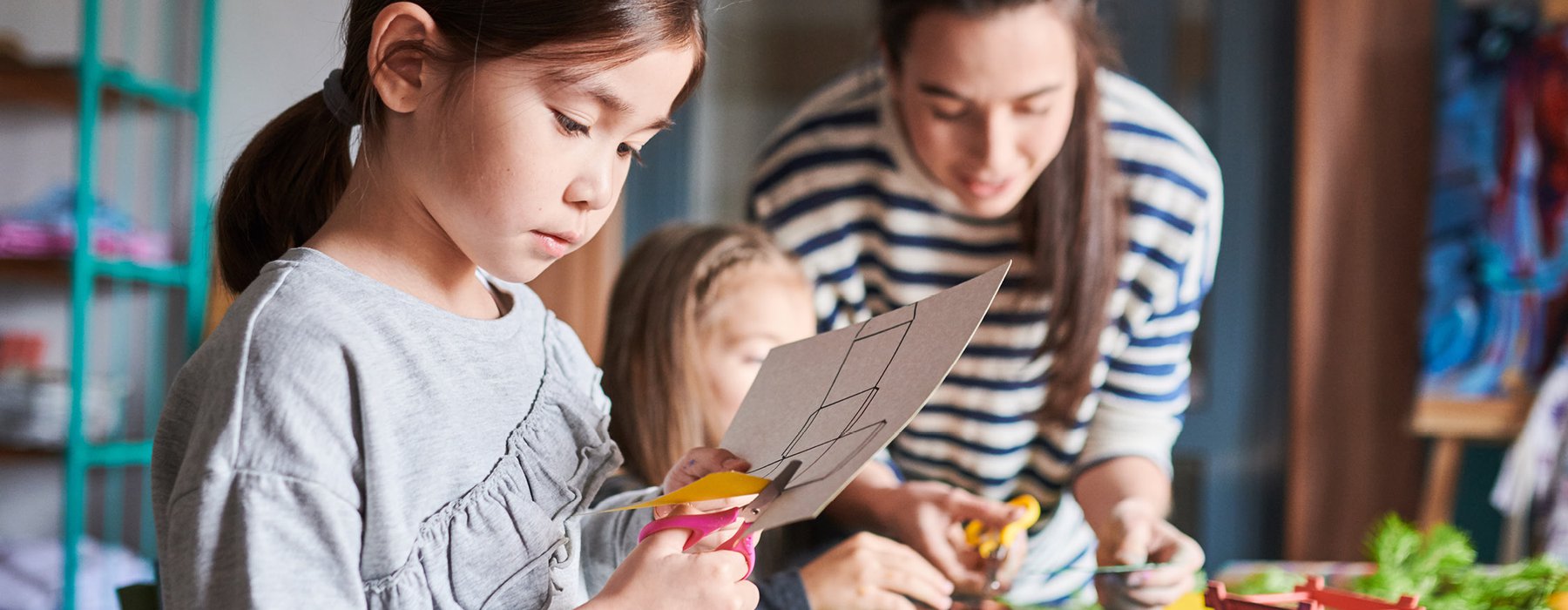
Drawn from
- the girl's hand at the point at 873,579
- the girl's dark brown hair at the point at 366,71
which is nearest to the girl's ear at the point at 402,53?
the girl's dark brown hair at the point at 366,71

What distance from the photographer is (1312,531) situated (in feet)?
8.50

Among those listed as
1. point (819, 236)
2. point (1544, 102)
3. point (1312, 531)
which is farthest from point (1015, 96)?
point (1312, 531)

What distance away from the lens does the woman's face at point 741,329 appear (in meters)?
1.15

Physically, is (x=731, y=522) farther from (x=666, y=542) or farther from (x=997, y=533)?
(x=997, y=533)

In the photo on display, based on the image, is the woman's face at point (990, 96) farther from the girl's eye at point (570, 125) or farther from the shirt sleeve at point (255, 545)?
the shirt sleeve at point (255, 545)

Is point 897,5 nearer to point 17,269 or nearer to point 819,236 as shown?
point 819,236

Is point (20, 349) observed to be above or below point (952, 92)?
below

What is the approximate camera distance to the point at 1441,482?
7.62 feet

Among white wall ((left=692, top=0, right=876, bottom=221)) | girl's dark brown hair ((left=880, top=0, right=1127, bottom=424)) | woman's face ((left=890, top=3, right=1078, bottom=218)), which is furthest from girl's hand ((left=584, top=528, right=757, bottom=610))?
white wall ((left=692, top=0, right=876, bottom=221))

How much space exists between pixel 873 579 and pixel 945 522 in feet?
0.36

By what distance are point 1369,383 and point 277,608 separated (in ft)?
8.25

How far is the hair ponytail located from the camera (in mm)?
680

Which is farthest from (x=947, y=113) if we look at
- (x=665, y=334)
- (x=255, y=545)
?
(x=255, y=545)

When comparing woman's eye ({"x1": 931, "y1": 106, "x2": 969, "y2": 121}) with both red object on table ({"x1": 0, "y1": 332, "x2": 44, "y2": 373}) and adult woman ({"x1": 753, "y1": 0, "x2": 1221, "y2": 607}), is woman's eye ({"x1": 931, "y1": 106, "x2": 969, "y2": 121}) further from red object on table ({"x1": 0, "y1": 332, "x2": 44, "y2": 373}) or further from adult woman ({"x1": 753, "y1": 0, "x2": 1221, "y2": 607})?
red object on table ({"x1": 0, "y1": 332, "x2": 44, "y2": 373})
